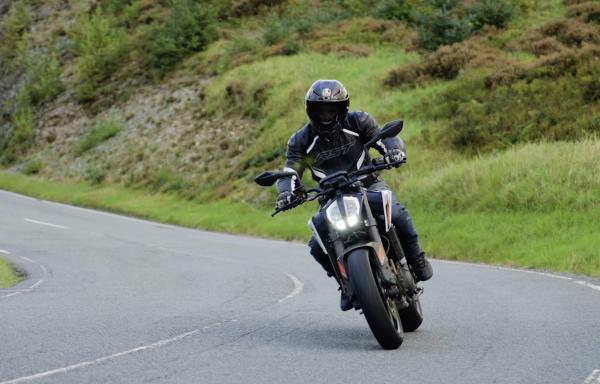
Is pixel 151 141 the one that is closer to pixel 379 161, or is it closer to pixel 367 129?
pixel 367 129

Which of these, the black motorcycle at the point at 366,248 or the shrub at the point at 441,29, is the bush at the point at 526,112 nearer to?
the shrub at the point at 441,29

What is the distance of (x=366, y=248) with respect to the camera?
22.3 feet

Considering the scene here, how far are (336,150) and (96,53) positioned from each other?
41.8 metres

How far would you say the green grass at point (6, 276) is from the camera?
1348cm

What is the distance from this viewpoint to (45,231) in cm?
2395

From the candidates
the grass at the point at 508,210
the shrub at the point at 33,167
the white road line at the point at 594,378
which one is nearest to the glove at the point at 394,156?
the white road line at the point at 594,378

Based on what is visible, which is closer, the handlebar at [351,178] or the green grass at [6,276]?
the handlebar at [351,178]

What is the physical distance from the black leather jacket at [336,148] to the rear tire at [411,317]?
127cm

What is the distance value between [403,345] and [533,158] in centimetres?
1373

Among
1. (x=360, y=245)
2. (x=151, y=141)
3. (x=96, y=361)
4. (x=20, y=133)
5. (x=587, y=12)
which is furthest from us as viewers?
(x=20, y=133)

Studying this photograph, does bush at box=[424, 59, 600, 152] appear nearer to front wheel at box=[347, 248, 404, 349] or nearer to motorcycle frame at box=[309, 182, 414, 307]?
motorcycle frame at box=[309, 182, 414, 307]

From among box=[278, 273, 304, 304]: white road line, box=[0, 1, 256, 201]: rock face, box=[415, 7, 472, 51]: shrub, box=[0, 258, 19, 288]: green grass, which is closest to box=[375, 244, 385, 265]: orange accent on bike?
box=[278, 273, 304, 304]: white road line

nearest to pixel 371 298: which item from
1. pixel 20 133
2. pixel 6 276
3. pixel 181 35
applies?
pixel 6 276

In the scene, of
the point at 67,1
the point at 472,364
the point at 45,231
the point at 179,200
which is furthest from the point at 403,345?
the point at 67,1
